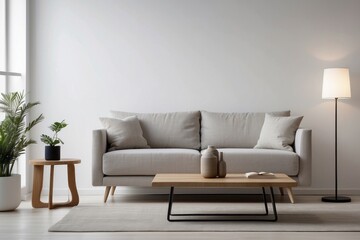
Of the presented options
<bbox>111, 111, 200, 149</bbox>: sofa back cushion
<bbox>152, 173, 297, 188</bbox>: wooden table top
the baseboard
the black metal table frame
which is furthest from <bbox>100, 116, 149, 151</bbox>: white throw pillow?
<bbox>152, 173, 297, 188</bbox>: wooden table top

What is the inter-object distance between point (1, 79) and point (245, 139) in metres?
2.59

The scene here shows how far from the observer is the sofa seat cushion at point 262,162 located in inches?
207

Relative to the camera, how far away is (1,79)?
566 centimetres

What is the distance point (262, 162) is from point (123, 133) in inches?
55.7

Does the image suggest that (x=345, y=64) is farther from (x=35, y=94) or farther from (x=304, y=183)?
(x=35, y=94)

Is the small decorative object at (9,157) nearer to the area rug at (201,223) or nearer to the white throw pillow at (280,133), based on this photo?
the area rug at (201,223)

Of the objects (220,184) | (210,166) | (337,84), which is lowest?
(220,184)

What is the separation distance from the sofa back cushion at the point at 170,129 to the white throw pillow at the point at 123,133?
7.8 inches

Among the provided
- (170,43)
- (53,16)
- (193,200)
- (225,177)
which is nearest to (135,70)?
(170,43)

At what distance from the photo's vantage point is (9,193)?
4.93 meters

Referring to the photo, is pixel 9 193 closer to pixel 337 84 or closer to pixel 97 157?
pixel 97 157

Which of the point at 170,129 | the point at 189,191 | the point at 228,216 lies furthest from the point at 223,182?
the point at 189,191

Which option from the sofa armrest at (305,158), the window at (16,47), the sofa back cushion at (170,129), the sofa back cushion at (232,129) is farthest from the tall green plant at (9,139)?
the sofa armrest at (305,158)

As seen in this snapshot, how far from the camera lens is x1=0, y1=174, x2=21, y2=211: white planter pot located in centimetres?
489
